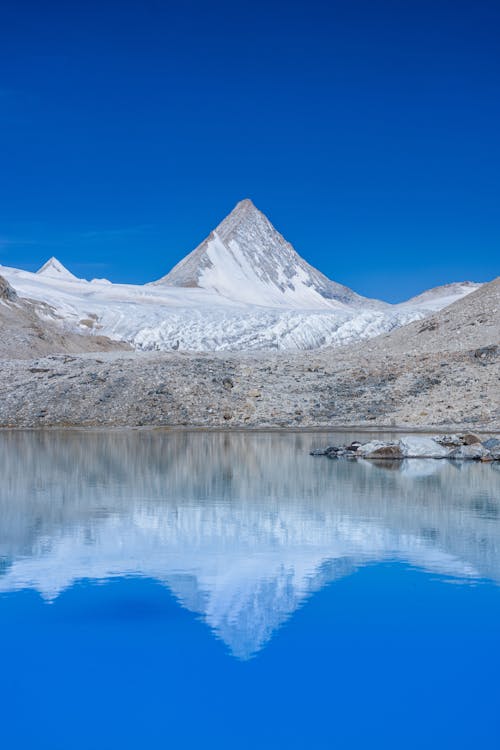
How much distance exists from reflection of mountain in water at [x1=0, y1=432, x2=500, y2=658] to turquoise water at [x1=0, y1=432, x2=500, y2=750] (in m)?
0.04

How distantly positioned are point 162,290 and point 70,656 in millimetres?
148538

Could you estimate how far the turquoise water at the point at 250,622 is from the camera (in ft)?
18.7

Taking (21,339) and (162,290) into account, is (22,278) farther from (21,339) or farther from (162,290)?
(21,339)

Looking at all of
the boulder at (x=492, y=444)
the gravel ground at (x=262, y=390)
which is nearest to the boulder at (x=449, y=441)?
the boulder at (x=492, y=444)

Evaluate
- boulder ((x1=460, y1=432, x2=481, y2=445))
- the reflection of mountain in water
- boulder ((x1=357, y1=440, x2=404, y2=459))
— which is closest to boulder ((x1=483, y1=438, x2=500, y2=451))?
boulder ((x1=460, y1=432, x2=481, y2=445))

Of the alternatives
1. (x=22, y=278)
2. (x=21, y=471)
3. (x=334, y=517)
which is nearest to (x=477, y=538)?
(x=334, y=517)

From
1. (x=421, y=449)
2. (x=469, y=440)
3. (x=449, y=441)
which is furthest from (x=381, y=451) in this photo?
(x=469, y=440)

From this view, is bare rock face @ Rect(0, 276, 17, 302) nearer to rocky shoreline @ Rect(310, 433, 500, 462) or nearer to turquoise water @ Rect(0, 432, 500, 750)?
rocky shoreline @ Rect(310, 433, 500, 462)

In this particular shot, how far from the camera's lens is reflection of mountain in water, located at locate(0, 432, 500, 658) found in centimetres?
880

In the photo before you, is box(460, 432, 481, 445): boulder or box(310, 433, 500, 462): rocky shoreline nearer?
box(310, 433, 500, 462): rocky shoreline

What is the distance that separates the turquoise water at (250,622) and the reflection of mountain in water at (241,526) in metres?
0.04

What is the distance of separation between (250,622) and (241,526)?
4.73 metres

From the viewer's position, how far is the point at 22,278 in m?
145

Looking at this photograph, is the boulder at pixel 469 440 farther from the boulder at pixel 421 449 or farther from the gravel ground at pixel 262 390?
the gravel ground at pixel 262 390
